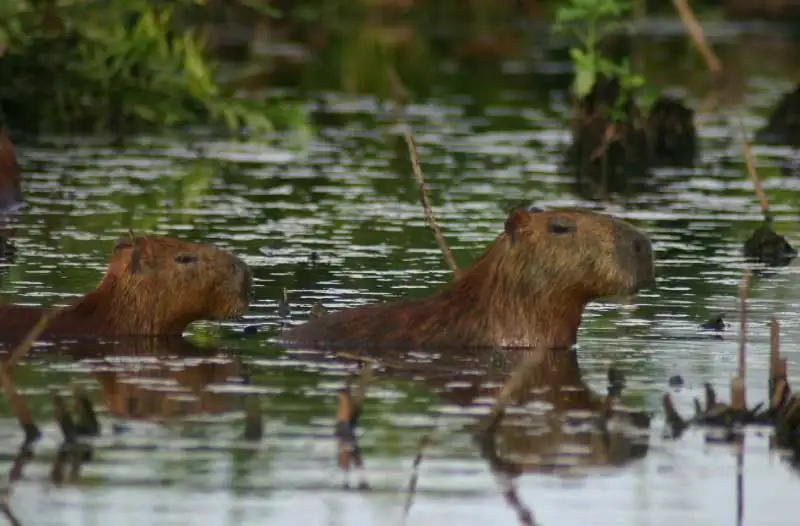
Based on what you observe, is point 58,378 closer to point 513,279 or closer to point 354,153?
point 513,279

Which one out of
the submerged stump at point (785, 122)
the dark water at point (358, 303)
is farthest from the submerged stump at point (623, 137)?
the submerged stump at point (785, 122)

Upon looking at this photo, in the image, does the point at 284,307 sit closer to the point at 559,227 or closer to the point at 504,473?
the point at 559,227

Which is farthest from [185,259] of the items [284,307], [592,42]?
[592,42]

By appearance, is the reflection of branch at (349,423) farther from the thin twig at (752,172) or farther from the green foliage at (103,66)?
the green foliage at (103,66)

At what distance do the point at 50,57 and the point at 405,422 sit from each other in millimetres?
13758

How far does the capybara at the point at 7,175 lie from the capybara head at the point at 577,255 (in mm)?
6961

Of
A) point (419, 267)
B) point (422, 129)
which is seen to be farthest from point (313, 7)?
point (419, 267)

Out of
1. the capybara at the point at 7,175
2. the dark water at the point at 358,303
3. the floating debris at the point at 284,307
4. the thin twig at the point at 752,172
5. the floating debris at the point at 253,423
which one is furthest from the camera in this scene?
the capybara at the point at 7,175

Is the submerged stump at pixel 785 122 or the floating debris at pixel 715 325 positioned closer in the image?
the floating debris at pixel 715 325

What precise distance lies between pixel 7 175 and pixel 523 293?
23.4 ft

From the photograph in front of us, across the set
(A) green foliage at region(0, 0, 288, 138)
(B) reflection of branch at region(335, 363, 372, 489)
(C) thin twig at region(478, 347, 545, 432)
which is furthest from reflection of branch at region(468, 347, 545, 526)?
(A) green foliage at region(0, 0, 288, 138)

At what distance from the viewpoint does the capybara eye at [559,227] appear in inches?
447

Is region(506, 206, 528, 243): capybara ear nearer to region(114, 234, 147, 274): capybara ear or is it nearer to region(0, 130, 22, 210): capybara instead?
region(114, 234, 147, 274): capybara ear

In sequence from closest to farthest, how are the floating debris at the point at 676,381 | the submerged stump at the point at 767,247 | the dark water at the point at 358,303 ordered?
the dark water at the point at 358,303
the floating debris at the point at 676,381
the submerged stump at the point at 767,247
